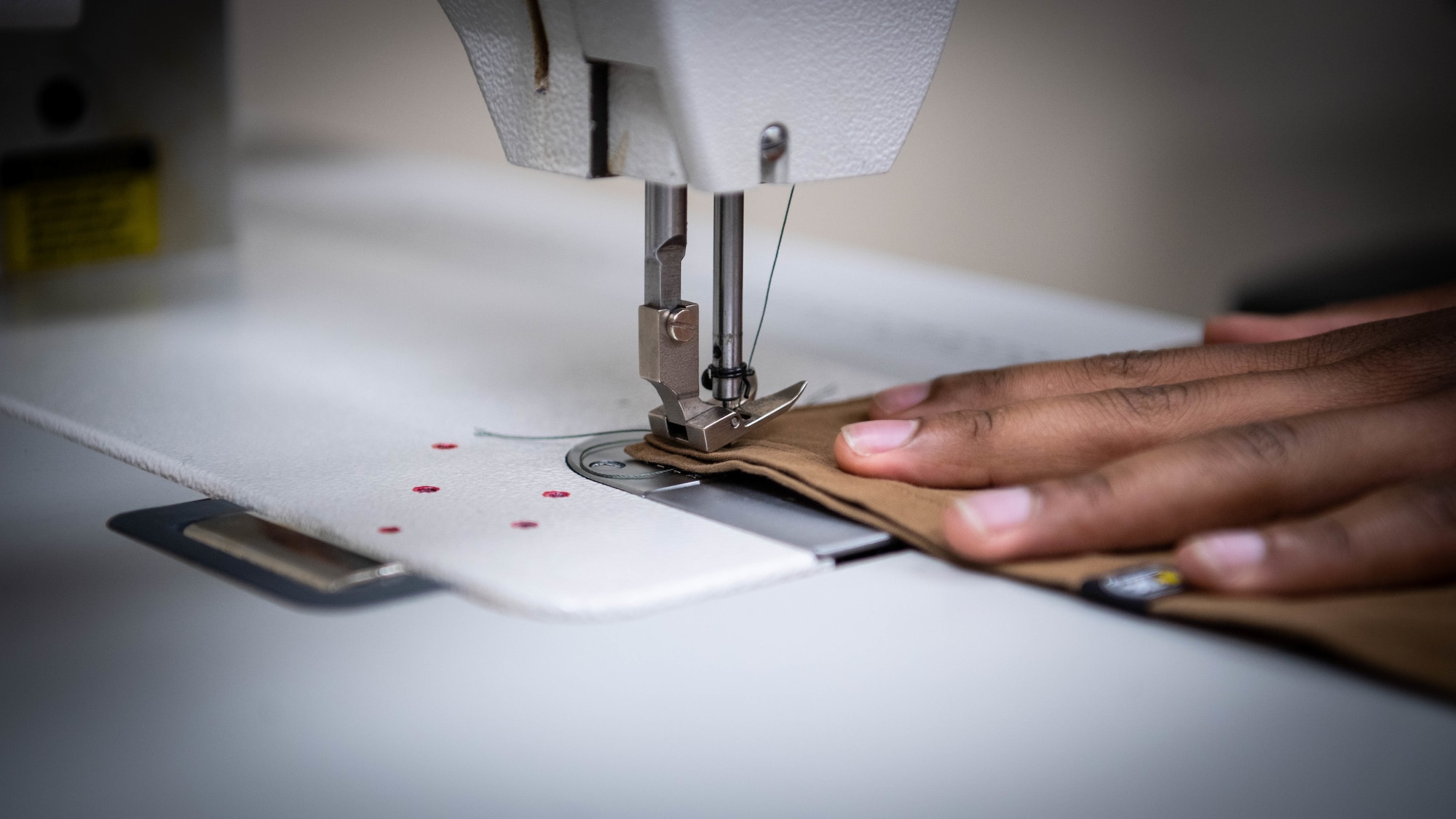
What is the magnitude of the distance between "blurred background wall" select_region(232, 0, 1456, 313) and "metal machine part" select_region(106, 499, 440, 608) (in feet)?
4.90

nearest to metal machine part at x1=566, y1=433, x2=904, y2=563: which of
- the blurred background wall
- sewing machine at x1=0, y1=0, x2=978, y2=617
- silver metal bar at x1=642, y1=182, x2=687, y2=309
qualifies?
sewing machine at x1=0, y1=0, x2=978, y2=617

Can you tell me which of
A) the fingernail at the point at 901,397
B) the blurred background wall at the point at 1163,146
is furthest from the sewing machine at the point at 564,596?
the blurred background wall at the point at 1163,146

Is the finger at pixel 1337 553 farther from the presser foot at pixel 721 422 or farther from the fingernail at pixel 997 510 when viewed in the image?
the presser foot at pixel 721 422

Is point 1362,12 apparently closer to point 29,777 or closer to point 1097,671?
point 1097,671

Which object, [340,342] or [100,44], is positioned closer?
[340,342]

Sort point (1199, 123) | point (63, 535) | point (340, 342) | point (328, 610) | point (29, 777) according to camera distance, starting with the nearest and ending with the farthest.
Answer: point (29, 777) → point (328, 610) → point (63, 535) → point (340, 342) → point (1199, 123)

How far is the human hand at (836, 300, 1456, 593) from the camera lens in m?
0.75

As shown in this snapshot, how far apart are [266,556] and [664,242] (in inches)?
13.2

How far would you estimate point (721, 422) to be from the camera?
1.00 metres

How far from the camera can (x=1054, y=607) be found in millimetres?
783

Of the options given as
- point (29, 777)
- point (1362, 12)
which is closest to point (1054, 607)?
point (29, 777)

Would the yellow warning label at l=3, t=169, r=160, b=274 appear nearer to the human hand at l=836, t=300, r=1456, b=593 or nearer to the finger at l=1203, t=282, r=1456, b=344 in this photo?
the human hand at l=836, t=300, r=1456, b=593

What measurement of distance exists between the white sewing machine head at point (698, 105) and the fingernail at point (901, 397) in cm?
12

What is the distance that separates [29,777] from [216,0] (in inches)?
54.0
